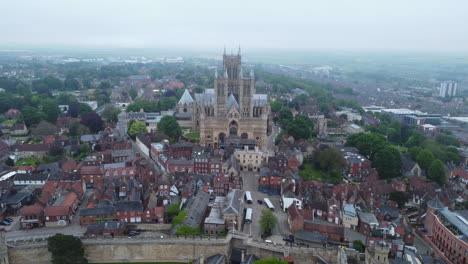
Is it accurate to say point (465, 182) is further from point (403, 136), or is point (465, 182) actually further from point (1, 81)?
point (1, 81)

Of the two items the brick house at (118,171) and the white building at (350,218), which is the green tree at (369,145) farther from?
the brick house at (118,171)

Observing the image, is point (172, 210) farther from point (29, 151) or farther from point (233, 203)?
point (29, 151)

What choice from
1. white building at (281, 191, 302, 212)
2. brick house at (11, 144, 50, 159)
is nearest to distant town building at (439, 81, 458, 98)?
white building at (281, 191, 302, 212)

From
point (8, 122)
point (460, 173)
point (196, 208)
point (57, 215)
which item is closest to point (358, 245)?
point (196, 208)

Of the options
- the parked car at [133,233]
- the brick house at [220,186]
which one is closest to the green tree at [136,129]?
the brick house at [220,186]

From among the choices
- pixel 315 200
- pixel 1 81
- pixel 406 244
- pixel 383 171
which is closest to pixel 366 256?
pixel 406 244

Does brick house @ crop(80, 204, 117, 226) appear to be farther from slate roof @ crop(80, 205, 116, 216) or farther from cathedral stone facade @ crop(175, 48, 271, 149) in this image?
cathedral stone facade @ crop(175, 48, 271, 149)
